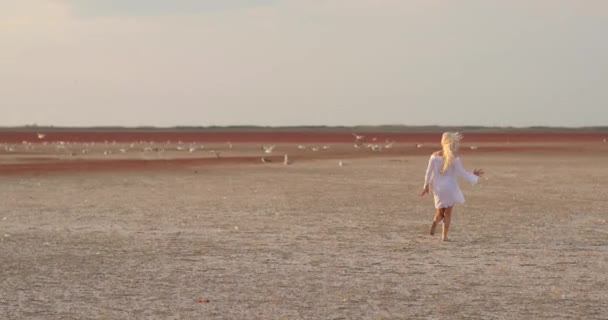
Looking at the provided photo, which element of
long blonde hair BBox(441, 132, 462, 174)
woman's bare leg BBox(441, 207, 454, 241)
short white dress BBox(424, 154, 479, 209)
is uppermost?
long blonde hair BBox(441, 132, 462, 174)

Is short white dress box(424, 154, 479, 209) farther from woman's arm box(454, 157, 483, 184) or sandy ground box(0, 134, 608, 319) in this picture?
sandy ground box(0, 134, 608, 319)

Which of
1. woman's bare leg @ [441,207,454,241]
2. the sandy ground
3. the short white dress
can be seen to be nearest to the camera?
the sandy ground

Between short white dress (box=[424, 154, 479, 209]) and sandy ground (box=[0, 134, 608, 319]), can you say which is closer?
sandy ground (box=[0, 134, 608, 319])

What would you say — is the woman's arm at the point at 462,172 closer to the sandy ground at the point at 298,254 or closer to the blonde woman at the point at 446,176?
the blonde woman at the point at 446,176

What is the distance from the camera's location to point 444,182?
14.4 m

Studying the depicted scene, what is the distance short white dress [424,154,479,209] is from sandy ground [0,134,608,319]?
652 millimetres

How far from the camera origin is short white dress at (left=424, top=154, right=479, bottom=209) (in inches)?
564

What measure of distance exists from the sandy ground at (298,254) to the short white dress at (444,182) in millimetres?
652

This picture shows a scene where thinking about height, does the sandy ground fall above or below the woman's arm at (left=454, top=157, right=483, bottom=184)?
below

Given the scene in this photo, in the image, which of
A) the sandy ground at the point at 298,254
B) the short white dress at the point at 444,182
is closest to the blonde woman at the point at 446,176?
the short white dress at the point at 444,182

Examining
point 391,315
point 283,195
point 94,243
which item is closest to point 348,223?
point 94,243

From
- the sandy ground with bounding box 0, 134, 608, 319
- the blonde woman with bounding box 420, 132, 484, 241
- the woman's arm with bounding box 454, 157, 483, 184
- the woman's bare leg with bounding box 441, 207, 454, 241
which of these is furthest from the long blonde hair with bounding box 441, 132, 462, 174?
the sandy ground with bounding box 0, 134, 608, 319

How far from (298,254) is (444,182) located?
3.12 meters

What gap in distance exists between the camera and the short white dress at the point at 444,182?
47.0 ft
